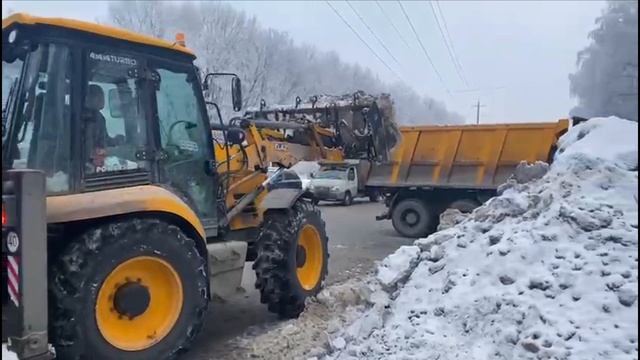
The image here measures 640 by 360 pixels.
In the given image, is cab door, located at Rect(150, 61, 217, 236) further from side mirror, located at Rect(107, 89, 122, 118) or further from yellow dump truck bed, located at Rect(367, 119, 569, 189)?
yellow dump truck bed, located at Rect(367, 119, 569, 189)

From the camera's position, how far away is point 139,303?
423cm

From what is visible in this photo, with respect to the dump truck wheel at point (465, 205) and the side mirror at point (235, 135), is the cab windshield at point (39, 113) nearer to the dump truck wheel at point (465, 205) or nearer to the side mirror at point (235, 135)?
the side mirror at point (235, 135)

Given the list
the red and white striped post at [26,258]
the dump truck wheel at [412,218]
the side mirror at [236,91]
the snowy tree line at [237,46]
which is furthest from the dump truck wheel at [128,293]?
the snowy tree line at [237,46]

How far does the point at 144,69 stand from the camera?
471 centimetres

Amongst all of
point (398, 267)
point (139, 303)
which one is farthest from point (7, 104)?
point (398, 267)

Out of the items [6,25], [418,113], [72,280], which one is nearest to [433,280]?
[72,280]

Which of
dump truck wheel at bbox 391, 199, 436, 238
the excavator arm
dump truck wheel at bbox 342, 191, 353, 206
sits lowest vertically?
dump truck wheel at bbox 342, 191, 353, 206

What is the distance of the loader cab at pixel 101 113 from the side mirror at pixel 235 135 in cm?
39

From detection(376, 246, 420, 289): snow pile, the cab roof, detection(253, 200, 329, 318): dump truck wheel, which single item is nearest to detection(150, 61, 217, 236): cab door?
the cab roof

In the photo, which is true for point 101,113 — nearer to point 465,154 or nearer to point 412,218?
point 465,154

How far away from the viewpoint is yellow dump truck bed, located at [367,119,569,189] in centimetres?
1105

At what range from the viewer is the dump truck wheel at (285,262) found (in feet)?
18.8

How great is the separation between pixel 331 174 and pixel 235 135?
1555 cm

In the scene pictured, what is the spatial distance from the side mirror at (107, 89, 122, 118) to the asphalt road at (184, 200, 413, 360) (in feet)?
7.05
